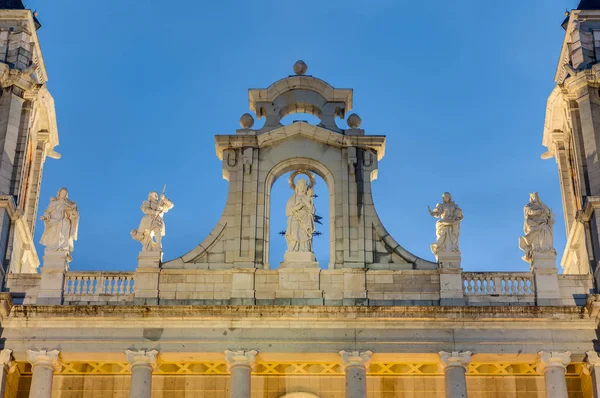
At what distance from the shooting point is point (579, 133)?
124 ft

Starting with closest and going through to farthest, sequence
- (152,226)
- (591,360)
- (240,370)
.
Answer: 1. (240,370)
2. (591,360)
3. (152,226)

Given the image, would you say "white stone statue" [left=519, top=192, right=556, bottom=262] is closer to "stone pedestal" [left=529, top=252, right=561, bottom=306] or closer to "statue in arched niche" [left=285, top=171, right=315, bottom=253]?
"stone pedestal" [left=529, top=252, right=561, bottom=306]

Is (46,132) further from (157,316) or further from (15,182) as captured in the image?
(157,316)

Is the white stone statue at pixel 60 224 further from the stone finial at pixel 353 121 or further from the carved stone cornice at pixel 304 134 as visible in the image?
the stone finial at pixel 353 121

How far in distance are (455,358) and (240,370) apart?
529cm

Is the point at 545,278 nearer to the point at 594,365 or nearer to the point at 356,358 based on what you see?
the point at 594,365

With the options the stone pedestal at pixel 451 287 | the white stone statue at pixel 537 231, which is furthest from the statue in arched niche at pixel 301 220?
the white stone statue at pixel 537 231

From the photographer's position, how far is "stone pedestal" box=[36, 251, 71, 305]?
34344 mm

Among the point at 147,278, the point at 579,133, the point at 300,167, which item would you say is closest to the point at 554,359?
the point at 579,133

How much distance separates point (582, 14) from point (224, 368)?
572 inches

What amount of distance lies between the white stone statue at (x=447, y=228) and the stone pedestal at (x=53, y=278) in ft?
31.4

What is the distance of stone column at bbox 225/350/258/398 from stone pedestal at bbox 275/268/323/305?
179 cm

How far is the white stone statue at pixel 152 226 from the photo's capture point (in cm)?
3512

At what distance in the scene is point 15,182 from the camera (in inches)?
1438
